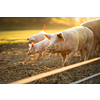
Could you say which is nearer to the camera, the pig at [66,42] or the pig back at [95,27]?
the pig at [66,42]

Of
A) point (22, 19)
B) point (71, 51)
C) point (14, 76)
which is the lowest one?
point (14, 76)

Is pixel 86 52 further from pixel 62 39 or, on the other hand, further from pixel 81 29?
pixel 62 39

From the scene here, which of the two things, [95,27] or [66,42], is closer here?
[66,42]

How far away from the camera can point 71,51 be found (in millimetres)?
4023

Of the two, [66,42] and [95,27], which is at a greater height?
[95,27]

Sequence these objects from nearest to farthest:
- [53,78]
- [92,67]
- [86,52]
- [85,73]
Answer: [53,78] → [85,73] → [92,67] → [86,52]

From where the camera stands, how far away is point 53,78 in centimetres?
317

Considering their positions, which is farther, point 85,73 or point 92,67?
point 92,67

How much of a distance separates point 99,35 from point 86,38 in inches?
54.2

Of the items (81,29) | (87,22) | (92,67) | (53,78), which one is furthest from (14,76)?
(87,22)

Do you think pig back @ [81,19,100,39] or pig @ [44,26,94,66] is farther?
pig back @ [81,19,100,39]

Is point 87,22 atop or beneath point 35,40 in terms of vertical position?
atop
